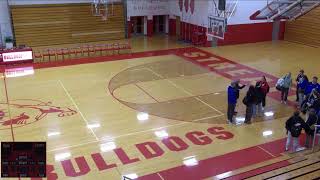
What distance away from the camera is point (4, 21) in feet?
83.2

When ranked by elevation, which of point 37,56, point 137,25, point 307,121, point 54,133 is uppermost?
point 137,25

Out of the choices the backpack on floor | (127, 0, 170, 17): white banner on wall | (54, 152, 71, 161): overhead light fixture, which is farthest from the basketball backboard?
(54, 152, 71, 161): overhead light fixture

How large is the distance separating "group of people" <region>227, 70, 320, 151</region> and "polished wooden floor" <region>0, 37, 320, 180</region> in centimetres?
48

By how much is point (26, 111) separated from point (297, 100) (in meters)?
11.0

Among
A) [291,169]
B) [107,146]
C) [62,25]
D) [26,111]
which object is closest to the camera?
[291,169]

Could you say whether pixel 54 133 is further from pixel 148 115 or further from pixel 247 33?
pixel 247 33

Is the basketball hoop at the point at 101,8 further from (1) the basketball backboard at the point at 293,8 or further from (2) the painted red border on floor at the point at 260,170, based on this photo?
(2) the painted red border on floor at the point at 260,170

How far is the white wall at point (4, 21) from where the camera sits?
25.2 m

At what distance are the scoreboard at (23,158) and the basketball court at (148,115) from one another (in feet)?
6.99

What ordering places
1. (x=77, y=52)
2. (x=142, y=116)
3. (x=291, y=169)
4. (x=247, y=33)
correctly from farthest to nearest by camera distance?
(x=247, y=33)
(x=77, y=52)
(x=142, y=116)
(x=291, y=169)

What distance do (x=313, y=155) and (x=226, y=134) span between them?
3007mm

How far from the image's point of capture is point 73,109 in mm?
14109

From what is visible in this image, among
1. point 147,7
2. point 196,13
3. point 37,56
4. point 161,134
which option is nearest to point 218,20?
point 196,13

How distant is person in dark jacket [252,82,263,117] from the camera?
40.8 ft
